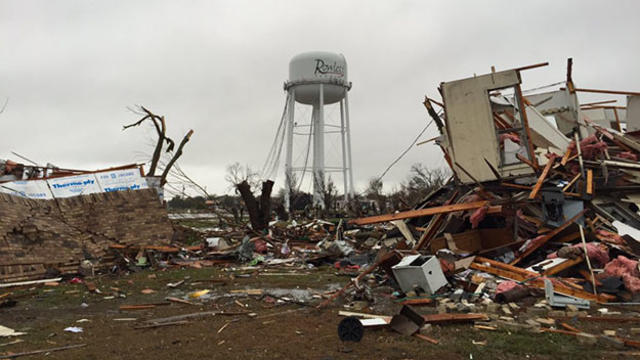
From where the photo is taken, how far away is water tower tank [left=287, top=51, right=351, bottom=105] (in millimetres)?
30781

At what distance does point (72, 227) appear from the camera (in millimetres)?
11930

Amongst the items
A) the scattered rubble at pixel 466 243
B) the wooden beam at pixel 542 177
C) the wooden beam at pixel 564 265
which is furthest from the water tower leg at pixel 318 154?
the wooden beam at pixel 564 265

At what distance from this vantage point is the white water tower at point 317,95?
30.8 meters

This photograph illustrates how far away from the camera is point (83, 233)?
12.0 metres

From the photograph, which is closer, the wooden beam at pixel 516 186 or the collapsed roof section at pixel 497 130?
the wooden beam at pixel 516 186

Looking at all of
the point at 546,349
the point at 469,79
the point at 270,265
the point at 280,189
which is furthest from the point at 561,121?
the point at 280,189

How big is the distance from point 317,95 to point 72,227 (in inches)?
856

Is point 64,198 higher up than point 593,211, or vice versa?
point 64,198

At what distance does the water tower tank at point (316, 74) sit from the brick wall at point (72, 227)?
1891 centimetres

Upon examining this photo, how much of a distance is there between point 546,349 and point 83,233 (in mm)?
11445

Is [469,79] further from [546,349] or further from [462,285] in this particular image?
[546,349]

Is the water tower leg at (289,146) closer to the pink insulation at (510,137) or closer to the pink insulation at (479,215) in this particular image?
the pink insulation at (510,137)

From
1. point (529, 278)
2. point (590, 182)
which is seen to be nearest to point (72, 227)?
point (529, 278)

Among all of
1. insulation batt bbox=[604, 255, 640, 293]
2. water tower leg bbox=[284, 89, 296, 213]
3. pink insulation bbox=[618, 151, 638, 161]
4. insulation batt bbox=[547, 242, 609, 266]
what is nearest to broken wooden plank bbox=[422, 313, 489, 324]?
insulation batt bbox=[604, 255, 640, 293]
